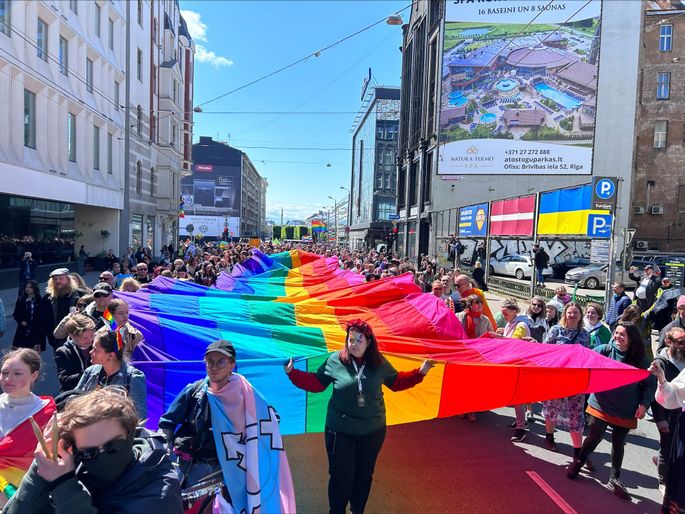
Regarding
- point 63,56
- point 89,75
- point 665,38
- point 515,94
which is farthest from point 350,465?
point 665,38

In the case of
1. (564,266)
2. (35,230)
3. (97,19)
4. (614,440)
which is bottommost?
(614,440)

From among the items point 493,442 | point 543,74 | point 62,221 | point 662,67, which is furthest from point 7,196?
point 662,67

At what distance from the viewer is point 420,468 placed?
4602 millimetres

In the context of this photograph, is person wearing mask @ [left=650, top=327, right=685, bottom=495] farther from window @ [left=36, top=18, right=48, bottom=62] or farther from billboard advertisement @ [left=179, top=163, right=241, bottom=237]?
billboard advertisement @ [left=179, top=163, right=241, bottom=237]

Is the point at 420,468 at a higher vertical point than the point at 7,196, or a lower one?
lower

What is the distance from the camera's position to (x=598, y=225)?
1117cm

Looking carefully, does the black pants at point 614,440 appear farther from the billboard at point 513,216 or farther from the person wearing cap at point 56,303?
the billboard at point 513,216

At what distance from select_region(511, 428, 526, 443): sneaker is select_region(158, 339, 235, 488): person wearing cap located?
12.8 feet

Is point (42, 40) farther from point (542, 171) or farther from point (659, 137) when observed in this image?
point (659, 137)

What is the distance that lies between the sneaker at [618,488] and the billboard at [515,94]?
93.4ft

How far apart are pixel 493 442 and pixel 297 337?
264 cm

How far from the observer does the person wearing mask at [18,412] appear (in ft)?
8.91

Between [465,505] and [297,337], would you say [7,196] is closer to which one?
[297,337]

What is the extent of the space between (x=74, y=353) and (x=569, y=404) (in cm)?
498
